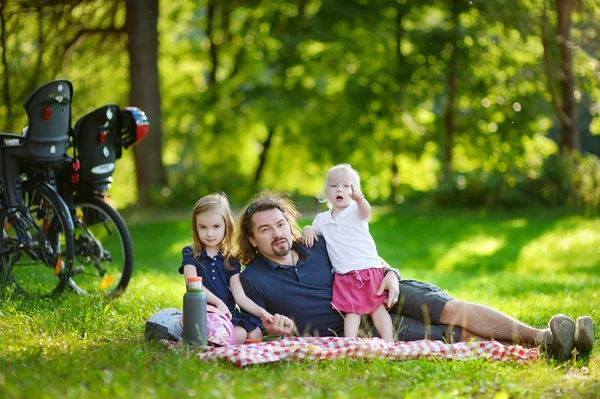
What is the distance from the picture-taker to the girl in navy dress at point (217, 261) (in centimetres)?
476

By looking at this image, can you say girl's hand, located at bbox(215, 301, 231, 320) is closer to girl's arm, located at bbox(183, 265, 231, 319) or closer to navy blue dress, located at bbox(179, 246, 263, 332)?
girl's arm, located at bbox(183, 265, 231, 319)

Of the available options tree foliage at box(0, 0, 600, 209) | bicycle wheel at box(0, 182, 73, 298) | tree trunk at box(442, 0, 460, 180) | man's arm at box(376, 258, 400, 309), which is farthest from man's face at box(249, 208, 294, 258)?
tree trunk at box(442, 0, 460, 180)

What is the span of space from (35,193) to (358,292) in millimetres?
2632

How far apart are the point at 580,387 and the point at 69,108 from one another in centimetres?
402

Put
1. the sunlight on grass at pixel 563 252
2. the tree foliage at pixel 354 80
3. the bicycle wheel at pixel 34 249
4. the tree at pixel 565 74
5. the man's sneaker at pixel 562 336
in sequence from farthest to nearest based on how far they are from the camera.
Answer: the tree foliage at pixel 354 80, the tree at pixel 565 74, the sunlight on grass at pixel 563 252, the bicycle wheel at pixel 34 249, the man's sneaker at pixel 562 336

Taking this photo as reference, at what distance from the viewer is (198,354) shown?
4094 millimetres

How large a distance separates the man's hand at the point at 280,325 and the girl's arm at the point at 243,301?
25mm

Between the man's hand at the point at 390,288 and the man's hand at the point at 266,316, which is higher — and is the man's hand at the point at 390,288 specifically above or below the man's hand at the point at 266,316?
above

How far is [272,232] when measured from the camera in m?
4.83

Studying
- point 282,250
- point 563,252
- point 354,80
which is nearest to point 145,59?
point 354,80

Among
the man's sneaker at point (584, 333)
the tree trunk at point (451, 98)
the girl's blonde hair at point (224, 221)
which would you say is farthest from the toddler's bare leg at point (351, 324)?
the tree trunk at point (451, 98)

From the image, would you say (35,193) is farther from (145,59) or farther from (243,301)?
(145,59)

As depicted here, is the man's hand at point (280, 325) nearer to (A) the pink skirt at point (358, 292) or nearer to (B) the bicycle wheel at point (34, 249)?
(A) the pink skirt at point (358, 292)

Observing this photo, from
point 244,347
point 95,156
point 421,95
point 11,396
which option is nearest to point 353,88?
point 421,95
